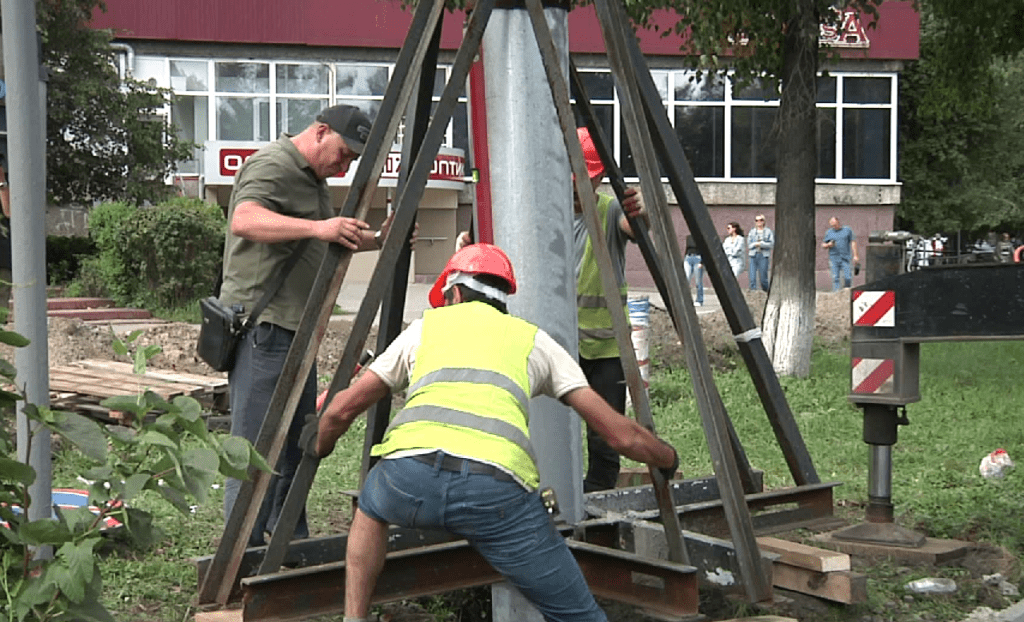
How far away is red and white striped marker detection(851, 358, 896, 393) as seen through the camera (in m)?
6.58

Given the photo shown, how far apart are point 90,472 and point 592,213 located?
2581mm

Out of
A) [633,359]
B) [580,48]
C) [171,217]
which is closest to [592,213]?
[633,359]

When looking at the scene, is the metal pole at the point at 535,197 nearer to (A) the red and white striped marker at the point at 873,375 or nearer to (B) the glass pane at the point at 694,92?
(A) the red and white striped marker at the point at 873,375

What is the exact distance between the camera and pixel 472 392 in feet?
13.5

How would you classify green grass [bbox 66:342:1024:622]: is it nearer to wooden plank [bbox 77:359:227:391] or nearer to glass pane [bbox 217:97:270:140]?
wooden plank [bbox 77:359:227:391]

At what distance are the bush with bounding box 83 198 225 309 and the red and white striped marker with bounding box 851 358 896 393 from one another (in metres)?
14.3

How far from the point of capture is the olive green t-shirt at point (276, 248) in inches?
216

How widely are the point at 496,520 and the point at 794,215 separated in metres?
9.84

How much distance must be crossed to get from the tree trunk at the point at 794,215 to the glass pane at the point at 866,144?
22909 millimetres

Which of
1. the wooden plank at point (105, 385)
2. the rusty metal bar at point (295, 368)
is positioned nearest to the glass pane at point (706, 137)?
the wooden plank at point (105, 385)

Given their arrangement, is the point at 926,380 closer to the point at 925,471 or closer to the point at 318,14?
the point at 925,471

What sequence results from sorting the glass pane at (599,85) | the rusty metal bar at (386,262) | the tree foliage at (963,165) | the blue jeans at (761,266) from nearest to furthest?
the rusty metal bar at (386,262) → the blue jeans at (761,266) → the glass pane at (599,85) → the tree foliage at (963,165)

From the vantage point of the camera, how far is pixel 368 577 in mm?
4348

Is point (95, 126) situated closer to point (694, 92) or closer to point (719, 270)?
point (694, 92)
